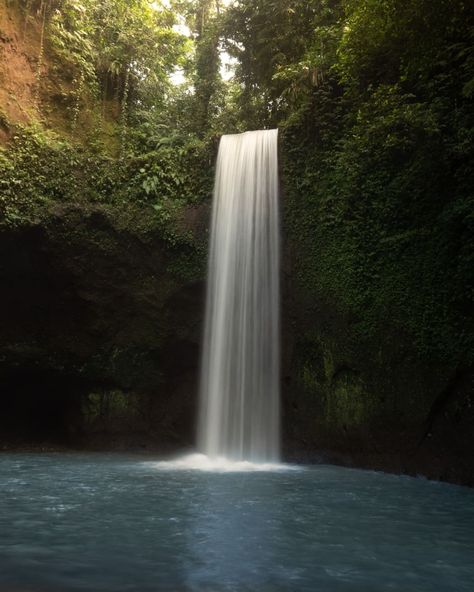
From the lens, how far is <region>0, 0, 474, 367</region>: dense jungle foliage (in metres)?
8.98

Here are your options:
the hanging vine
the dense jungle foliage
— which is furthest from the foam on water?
the hanging vine

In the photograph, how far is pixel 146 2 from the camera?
20.1 meters

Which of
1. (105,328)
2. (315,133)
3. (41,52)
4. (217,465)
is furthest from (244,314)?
(41,52)

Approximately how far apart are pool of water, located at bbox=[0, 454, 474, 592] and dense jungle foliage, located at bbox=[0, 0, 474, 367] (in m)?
3.66

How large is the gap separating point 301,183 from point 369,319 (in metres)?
3.79

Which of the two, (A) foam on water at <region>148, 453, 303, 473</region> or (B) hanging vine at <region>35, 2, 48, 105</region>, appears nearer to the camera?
(A) foam on water at <region>148, 453, 303, 473</region>

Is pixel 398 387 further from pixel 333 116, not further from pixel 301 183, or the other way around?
pixel 333 116

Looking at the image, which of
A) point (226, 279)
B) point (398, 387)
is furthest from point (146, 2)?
point (398, 387)

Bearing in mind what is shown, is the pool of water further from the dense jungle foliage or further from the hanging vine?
the hanging vine

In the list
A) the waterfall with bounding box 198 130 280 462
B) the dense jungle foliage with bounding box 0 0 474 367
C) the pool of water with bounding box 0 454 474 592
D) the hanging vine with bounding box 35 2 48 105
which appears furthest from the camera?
the hanging vine with bounding box 35 2 48 105

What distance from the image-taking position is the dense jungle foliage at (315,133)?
29.5 feet

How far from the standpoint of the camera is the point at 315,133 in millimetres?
12195

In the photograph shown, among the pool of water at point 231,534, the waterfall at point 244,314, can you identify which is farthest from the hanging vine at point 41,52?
the pool of water at point 231,534

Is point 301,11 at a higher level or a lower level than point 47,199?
higher
